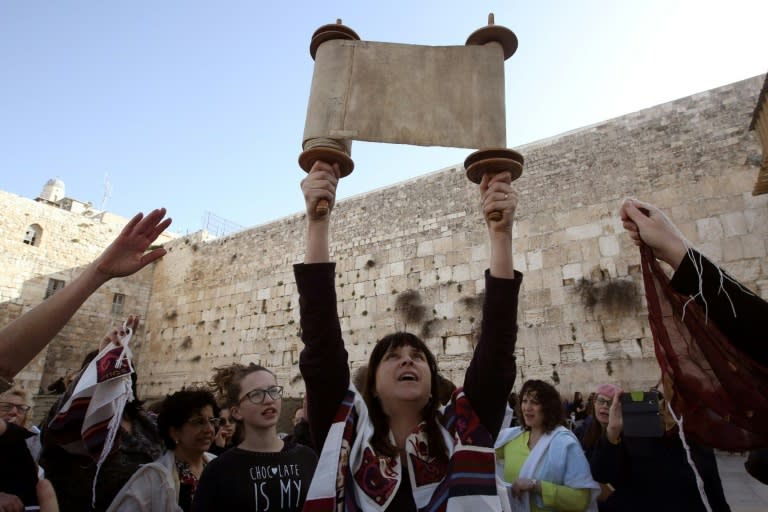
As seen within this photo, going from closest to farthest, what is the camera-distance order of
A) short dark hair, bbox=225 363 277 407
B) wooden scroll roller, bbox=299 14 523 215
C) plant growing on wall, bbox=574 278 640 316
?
wooden scroll roller, bbox=299 14 523 215 < short dark hair, bbox=225 363 277 407 < plant growing on wall, bbox=574 278 640 316

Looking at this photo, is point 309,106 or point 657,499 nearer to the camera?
point 309,106

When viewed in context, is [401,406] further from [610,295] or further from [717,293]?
[610,295]

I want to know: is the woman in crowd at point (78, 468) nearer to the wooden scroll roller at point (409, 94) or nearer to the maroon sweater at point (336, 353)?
the maroon sweater at point (336, 353)

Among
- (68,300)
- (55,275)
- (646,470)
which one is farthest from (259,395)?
(55,275)

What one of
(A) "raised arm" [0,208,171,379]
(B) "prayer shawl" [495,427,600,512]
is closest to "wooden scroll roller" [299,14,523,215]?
(A) "raised arm" [0,208,171,379]

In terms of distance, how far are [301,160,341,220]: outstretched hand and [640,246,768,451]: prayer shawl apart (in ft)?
3.95

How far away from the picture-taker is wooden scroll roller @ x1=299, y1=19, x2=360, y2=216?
1.70m

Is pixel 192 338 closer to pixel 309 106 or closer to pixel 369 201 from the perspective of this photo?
pixel 369 201

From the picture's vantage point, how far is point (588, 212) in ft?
27.9

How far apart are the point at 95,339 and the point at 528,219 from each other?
13.7 metres

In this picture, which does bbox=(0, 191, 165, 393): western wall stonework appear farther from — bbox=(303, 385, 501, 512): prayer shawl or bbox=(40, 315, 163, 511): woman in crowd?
bbox=(303, 385, 501, 512): prayer shawl

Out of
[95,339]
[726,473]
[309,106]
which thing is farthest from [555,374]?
[95,339]

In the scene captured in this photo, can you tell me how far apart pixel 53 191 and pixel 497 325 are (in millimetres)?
32982

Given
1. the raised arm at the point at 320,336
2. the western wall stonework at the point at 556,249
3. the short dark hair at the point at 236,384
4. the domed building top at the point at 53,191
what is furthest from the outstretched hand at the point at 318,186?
the domed building top at the point at 53,191
